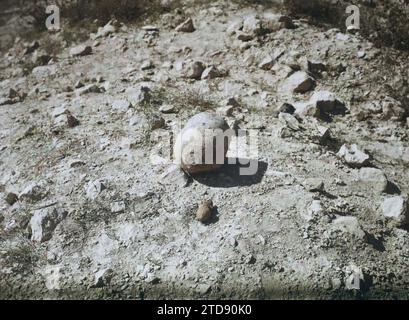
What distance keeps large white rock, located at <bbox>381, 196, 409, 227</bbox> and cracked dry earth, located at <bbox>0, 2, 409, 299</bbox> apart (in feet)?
0.06

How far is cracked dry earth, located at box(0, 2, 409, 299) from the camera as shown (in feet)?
13.1

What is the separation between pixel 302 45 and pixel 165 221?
3.66 meters

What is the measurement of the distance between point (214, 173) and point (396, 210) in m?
1.66

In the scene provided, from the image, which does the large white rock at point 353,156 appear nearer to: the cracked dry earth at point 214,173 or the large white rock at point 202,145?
the cracked dry earth at point 214,173

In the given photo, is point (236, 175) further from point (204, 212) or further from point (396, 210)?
point (396, 210)

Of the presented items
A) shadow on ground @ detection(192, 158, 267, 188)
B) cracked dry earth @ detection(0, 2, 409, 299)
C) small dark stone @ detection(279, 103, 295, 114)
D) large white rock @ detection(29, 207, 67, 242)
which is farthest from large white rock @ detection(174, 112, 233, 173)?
small dark stone @ detection(279, 103, 295, 114)

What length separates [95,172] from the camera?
16.6 ft

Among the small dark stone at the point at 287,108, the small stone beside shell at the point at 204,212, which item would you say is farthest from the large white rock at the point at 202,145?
the small dark stone at the point at 287,108

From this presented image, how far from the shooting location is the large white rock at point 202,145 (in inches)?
178

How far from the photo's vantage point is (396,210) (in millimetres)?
4391

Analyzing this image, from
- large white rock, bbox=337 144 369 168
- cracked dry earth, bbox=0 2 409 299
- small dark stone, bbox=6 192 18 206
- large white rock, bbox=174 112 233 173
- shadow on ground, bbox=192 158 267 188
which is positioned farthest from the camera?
large white rock, bbox=337 144 369 168

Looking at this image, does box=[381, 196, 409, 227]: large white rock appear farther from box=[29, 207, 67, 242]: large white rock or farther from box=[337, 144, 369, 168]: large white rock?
box=[29, 207, 67, 242]: large white rock

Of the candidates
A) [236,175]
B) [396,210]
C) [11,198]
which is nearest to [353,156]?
[396,210]
